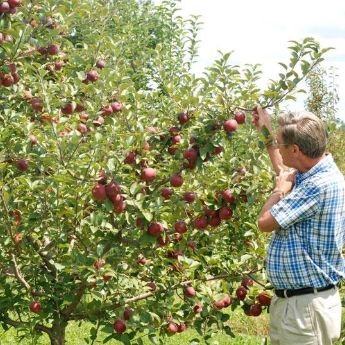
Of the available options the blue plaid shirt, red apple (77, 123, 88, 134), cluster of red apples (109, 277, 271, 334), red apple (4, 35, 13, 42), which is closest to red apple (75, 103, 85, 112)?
red apple (77, 123, 88, 134)

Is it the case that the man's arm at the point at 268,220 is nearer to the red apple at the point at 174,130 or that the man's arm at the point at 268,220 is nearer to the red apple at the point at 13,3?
the red apple at the point at 174,130

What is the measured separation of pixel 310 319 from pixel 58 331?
1.60 m

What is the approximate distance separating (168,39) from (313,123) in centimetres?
564

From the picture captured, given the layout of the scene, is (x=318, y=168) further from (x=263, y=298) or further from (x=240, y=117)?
(x=263, y=298)

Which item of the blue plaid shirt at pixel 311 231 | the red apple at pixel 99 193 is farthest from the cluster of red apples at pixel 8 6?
the blue plaid shirt at pixel 311 231

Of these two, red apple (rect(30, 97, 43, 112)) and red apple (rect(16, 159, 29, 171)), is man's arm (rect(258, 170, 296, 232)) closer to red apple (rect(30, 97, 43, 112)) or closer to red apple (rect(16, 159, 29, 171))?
red apple (rect(16, 159, 29, 171))

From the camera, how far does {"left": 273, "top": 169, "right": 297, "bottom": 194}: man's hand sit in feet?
9.66

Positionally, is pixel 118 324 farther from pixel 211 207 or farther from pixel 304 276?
pixel 304 276

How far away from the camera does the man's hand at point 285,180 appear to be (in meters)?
2.95

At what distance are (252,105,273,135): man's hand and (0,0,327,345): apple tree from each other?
5 centimetres

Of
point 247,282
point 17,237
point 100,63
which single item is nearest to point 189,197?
point 247,282

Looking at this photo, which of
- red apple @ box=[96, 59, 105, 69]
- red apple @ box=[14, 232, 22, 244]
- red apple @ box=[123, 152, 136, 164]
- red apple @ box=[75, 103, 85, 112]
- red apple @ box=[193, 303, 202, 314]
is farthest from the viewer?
red apple @ box=[96, 59, 105, 69]

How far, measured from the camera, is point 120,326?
3357mm

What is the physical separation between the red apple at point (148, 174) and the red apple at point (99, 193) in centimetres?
23
